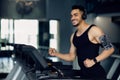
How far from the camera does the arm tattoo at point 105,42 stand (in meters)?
2.86

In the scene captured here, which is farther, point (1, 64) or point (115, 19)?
point (115, 19)

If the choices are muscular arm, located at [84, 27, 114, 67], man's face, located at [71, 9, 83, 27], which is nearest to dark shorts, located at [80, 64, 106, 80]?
muscular arm, located at [84, 27, 114, 67]

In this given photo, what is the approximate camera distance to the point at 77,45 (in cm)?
309

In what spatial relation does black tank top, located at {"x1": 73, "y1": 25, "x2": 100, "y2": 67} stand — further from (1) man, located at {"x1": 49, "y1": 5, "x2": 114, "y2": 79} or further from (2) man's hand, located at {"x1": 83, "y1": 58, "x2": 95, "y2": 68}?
(2) man's hand, located at {"x1": 83, "y1": 58, "x2": 95, "y2": 68}

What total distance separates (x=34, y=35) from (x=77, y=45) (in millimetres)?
10944

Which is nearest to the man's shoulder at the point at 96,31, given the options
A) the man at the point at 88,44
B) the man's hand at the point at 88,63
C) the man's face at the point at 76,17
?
the man at the point at 88,44

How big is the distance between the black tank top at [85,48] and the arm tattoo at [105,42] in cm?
12

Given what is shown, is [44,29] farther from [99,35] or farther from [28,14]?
[99,35]

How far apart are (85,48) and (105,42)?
221 millimetres

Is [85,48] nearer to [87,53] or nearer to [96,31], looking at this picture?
[87,53]

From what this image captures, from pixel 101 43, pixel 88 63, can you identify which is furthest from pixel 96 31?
pixel 88 63

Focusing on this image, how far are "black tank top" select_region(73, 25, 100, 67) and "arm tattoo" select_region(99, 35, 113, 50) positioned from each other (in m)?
0.12

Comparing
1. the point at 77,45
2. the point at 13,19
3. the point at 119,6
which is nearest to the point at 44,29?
the point at 13,19

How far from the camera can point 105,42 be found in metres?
2.88
